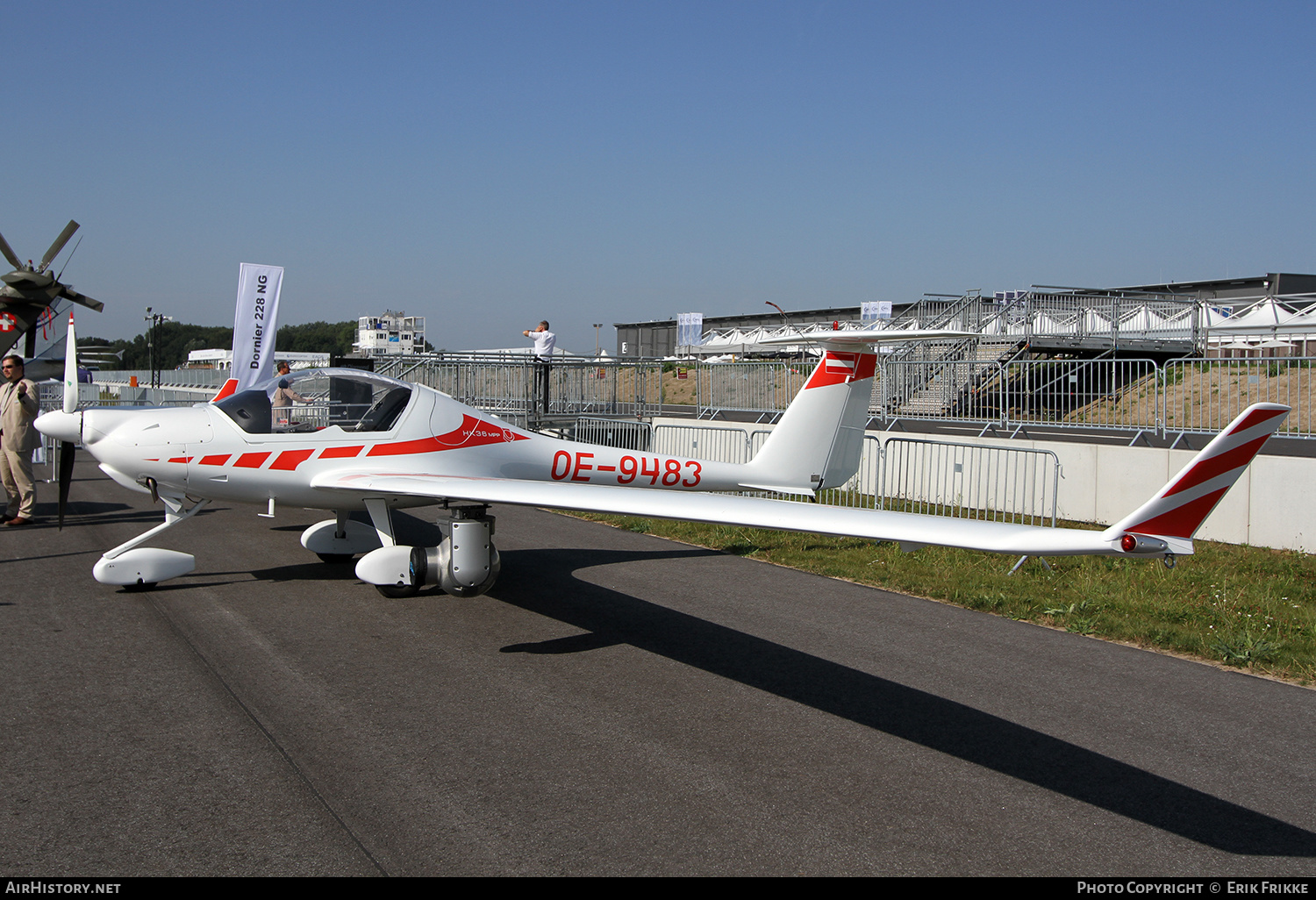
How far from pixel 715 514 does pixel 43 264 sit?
18.4m

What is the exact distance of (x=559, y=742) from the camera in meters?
4.46

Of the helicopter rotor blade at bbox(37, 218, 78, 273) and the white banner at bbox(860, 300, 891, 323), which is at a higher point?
the white banner at bbox(860, 300, 891, 323)

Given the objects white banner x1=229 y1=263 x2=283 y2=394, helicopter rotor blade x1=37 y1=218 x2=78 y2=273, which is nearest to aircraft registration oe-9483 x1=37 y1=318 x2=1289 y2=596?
white banner x1=229 y1=263 x2=283 y2=394

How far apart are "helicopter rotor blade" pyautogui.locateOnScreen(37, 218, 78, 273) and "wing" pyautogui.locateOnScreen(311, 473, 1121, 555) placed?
14.4 m

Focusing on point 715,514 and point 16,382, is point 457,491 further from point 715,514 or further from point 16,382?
point 16,382

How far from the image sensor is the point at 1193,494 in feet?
11.0

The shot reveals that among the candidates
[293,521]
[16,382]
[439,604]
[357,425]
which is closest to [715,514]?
[439,604]

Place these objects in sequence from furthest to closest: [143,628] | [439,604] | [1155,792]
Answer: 1. [439,604]
2. [143,628]
3. [1155,792]

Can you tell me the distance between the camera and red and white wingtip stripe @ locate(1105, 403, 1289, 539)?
10.9ft

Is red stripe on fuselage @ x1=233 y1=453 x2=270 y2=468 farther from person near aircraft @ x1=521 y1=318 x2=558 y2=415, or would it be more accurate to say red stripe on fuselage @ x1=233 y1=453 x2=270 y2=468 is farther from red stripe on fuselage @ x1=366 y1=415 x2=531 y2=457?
person near aircraft @ x1=521 y1=318 x2=558 y2=415

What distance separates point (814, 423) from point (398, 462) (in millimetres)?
4215

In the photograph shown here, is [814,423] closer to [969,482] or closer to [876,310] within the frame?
[969,482]

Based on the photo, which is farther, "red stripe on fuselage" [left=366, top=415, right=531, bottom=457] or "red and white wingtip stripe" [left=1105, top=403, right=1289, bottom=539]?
"red stripe on fuselage" [left=366, top=415, right=531, bottom=457]

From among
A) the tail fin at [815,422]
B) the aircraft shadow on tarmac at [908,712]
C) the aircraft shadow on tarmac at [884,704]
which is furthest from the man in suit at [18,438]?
the tail fin at [815,422]
